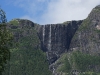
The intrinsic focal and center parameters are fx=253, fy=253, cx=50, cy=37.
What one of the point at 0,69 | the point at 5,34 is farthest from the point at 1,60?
the point at 5,34

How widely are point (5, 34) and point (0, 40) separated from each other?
5.42ft

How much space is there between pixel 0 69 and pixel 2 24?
7.49 meters

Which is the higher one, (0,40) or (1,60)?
(0,40)

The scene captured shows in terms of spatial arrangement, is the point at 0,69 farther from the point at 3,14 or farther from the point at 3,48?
the point at 3,14

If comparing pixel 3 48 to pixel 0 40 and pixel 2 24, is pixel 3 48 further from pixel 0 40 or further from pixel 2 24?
pixel 2 24

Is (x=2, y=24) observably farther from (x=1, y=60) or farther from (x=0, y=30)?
(x=1, y=60)

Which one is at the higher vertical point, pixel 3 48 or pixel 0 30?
pixel 0 30

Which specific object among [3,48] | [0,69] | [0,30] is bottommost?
[0,69]

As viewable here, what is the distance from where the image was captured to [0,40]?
41.8 m

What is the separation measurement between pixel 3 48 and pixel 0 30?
9.98 feet

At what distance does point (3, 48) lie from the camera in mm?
42250

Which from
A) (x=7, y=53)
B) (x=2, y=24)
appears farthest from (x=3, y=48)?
(x=2, y=24)

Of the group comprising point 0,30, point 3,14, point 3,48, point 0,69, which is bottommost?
point 0,69

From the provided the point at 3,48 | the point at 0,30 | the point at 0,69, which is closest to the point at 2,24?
the point at 0,30
